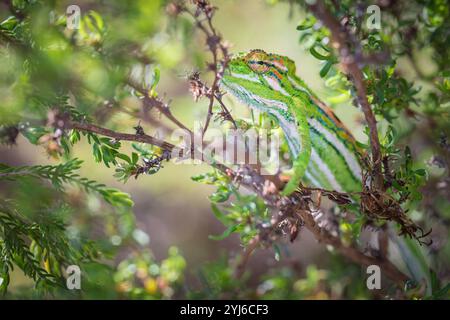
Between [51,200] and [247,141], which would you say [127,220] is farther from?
[247,141]

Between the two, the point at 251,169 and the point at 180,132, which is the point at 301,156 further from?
the point at 180,132

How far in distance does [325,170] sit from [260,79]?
85 cm

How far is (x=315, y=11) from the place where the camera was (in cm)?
189

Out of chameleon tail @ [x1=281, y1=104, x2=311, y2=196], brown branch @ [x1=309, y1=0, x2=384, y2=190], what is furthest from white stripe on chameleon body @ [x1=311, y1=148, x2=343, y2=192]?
brown branch @ [x1=309, y1=0, x2=384, y2=190]

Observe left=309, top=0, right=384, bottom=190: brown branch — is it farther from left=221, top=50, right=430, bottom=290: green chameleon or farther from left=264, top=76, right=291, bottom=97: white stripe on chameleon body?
left=264, top=76, right=291, bottom=97: white stripe on chameleon body

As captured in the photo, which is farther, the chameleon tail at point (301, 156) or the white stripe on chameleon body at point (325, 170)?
the white stripe on chameleon body at point (325, 170)

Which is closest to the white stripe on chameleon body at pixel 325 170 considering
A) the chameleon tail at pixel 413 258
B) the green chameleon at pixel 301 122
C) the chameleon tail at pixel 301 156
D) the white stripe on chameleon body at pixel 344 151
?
the green chameleon at pixel 301 122

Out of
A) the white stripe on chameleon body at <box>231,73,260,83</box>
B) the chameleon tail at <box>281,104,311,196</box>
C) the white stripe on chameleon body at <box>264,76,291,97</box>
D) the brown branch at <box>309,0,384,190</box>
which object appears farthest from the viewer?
the white stripe on chameleon body at <box>264,76,291,97</box>

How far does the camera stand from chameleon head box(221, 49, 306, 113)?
8.73 ft

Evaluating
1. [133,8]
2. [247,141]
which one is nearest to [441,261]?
[247,141]

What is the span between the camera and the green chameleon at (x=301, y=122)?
270 cm

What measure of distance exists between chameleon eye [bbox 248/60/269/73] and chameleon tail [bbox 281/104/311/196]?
0.36m

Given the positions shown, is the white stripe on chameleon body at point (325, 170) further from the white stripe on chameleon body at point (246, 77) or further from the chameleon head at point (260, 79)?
the white stripe on chameleon body at point (246, 77)
